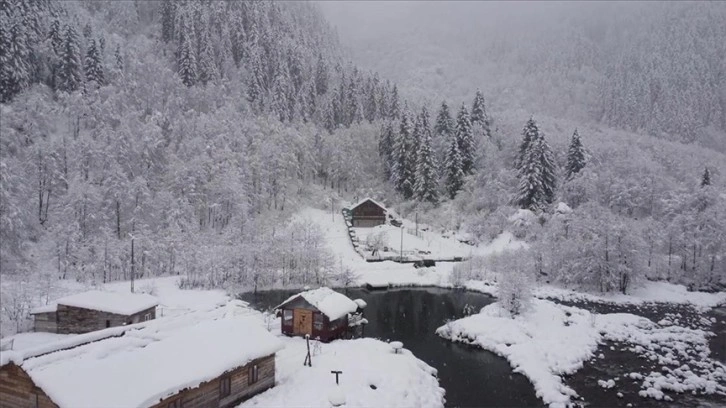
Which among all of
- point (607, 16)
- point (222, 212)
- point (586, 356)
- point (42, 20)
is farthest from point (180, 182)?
point (607, 16)

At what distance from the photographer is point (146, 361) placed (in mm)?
19500

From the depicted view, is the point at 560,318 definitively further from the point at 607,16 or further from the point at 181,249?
the point at 607,16

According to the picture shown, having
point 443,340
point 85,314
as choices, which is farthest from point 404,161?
point 85,314

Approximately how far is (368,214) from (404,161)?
1258 cm

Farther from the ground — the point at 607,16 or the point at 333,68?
the point at 607,16

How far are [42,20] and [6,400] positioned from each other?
263 ft

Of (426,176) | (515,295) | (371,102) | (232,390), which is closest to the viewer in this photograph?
(232,390)

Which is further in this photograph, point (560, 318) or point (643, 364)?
point (560, 318)

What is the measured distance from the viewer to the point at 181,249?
174ft

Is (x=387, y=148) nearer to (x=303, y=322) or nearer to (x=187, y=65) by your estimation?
(x=187, y=65)

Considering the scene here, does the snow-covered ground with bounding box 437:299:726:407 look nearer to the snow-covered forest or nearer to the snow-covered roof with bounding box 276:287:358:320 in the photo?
the snow-covered roof with bounding box 276:287:358:320

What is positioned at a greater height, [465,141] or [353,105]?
[353,105]

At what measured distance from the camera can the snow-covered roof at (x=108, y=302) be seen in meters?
32.4

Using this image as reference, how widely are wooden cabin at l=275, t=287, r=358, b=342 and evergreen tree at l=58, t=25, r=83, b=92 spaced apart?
2426 inches
